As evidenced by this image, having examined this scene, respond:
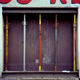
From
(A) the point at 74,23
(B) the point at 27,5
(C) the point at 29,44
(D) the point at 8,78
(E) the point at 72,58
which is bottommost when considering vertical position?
(D) the point at 8,78

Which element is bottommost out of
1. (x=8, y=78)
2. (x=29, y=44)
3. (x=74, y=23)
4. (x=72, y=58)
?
(x=8, y=78)

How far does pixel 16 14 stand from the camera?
32.7ft

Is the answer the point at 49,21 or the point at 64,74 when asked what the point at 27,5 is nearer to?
the point at 49,21

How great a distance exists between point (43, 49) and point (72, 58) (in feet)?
4.85

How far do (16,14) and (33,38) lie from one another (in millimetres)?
1433

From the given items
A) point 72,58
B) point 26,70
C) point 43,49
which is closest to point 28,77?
point 26,70

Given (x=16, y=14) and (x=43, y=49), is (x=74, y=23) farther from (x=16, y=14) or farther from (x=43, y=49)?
(x=16, y=14)

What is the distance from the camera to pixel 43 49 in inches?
394

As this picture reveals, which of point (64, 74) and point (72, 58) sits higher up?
point (72, 58)

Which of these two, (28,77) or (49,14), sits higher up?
(49,14)

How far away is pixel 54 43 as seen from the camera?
9984 mm

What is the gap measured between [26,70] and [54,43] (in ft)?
6.22

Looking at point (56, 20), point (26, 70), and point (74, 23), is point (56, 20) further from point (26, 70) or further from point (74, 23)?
point (26, 70)

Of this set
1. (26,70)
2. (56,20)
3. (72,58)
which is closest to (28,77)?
(26,70)
